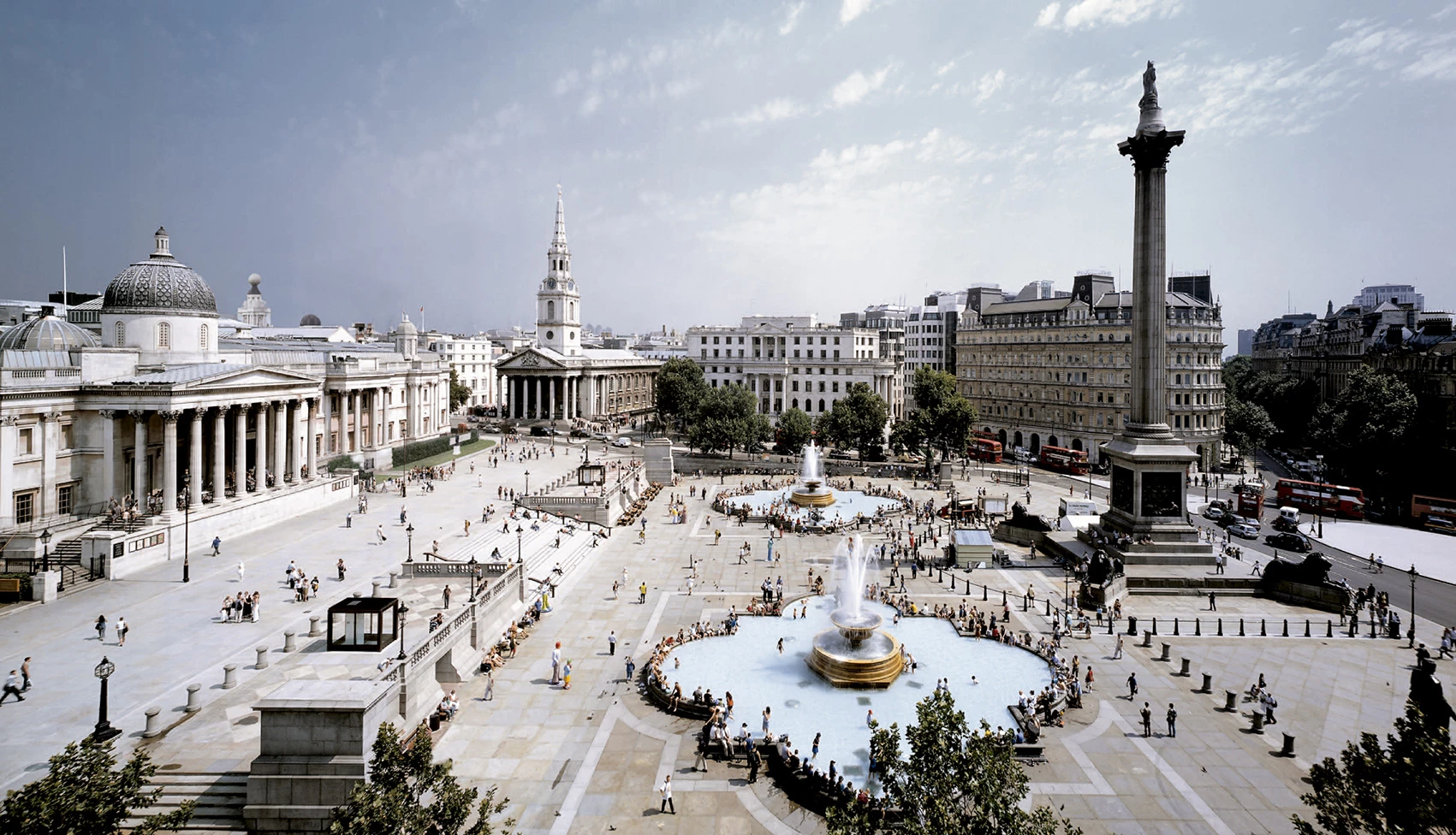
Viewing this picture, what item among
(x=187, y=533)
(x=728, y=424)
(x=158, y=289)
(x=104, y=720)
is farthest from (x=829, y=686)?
(x=728, y=424)

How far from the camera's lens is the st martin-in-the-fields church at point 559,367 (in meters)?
114

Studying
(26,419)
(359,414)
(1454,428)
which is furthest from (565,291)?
(1454,428)

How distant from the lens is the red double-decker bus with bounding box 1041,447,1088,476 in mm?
77375

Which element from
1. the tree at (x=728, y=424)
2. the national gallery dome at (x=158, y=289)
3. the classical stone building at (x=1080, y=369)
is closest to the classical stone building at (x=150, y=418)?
the national gallery dome at (x=158, y=289)

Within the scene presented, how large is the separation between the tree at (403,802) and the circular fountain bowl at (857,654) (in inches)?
605

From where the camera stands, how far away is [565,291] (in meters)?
120

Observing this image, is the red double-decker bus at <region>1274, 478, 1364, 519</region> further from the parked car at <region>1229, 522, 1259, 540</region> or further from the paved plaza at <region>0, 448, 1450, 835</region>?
the paved plaza at <region>0, 448, 1450, 835</region>

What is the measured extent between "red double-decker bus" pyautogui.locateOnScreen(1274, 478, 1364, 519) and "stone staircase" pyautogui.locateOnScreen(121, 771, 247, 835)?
217 feet

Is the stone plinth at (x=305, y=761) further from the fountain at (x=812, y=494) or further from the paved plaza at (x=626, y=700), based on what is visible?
the fountain at (x=812, y=494)

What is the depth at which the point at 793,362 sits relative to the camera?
114 metres

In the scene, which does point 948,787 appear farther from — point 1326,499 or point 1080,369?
point 1080,369

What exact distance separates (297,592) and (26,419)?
19612mm

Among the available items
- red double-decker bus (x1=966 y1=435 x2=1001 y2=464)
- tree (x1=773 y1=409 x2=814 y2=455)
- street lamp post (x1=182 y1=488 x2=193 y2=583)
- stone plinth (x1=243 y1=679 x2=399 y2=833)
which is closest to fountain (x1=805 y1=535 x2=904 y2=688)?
stone plinth (x1=243 y1=679 x2=399 y2=833)

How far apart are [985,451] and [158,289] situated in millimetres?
77441
